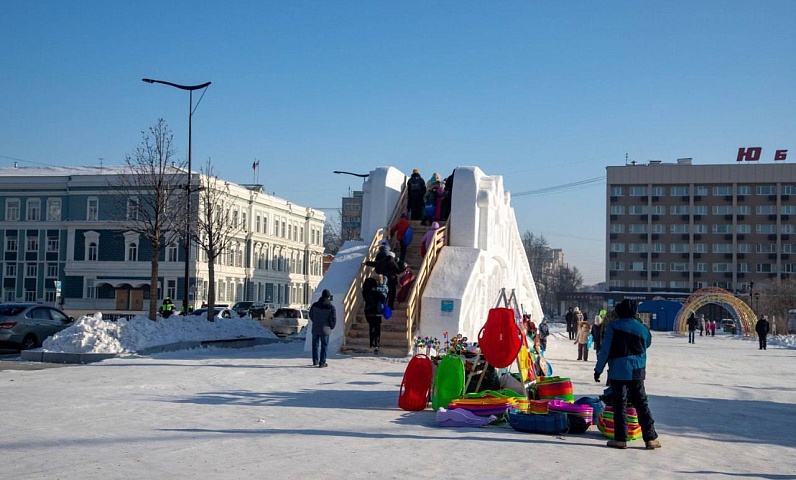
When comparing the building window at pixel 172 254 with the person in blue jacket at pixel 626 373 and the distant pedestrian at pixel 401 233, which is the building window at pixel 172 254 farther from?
the person in blue jacket at pixel 626 373

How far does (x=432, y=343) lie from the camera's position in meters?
14.0

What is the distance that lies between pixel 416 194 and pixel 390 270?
5199 millimetres

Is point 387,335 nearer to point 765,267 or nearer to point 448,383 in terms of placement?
point 448,383

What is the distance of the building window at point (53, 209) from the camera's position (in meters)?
69.4

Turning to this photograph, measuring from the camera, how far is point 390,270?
21297 millimetres

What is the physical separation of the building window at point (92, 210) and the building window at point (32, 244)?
200 inches

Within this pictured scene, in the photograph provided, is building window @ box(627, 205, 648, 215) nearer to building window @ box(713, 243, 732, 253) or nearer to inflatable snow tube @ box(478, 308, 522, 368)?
building window @ box(713, 243, 732, 253)

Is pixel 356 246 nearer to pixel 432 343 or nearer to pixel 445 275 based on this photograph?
pixel 445 275

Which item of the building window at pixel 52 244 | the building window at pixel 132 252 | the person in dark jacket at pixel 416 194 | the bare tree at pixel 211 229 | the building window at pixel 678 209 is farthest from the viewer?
the building window at pixel 678 209

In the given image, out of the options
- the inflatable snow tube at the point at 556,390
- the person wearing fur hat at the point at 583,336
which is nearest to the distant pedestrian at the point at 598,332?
the person wearing fur hat at the point at 583,336

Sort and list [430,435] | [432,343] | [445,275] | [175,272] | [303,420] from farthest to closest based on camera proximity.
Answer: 1. [175,272]
2. [445,275]
3. [432,343]
4. [303,420]
5. [430,435]

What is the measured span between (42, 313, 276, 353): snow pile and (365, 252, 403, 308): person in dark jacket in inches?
214

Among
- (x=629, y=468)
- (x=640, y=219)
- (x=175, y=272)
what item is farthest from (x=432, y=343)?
(x=640, y=219)

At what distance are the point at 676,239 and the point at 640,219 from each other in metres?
4.87
